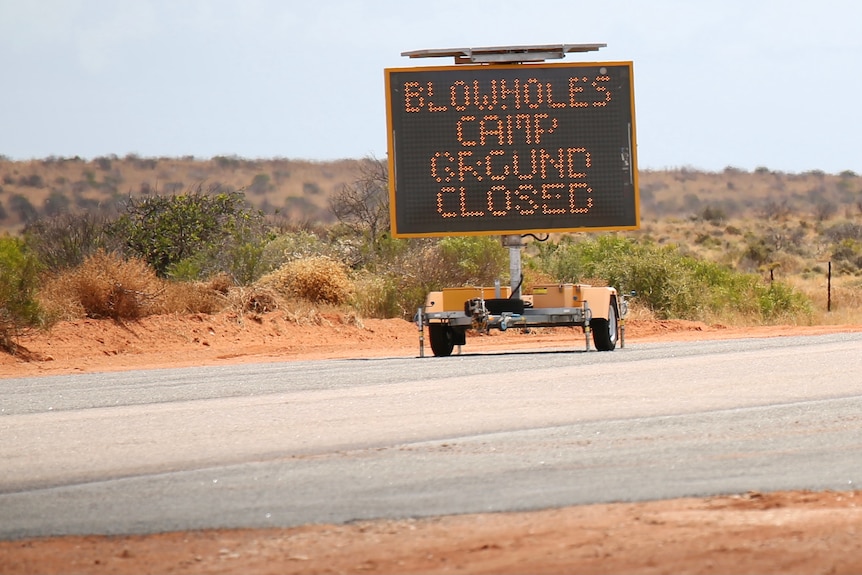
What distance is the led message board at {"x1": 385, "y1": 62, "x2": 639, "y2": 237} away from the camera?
23891 millimetres

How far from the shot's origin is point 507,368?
2039 cm

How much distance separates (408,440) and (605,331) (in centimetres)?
1230

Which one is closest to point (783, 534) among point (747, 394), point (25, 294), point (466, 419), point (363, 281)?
point (466, 419)

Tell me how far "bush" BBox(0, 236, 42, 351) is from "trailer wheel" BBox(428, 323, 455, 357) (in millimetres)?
6921

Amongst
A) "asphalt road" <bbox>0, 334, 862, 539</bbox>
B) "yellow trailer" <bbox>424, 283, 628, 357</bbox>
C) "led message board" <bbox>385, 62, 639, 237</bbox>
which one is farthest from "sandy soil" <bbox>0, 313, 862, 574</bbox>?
"led message board" <bbox>385, 62, 639, 237</bbox>

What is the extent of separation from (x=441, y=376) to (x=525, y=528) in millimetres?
11140

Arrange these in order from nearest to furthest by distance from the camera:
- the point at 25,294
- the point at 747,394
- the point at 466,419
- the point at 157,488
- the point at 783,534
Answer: the point at 783,534 < the point at 157,488 < the point at 466,419 < the point at 747,394 < the point at 25,294

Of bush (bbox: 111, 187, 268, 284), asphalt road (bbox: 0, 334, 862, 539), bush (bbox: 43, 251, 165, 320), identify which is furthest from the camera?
bush (bbox: 111, 187, 268, 284)

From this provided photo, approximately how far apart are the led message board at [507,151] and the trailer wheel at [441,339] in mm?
1767

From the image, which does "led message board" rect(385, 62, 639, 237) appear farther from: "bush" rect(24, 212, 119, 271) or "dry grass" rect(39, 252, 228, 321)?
"bush" rect(24, 212, 119, 271)

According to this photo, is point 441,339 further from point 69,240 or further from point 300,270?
point 69,240

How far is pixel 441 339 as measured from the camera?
82.0 ft

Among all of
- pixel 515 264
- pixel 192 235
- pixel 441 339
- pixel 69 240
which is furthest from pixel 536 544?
pixel 69 240

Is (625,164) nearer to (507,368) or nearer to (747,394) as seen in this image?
(507,368)
